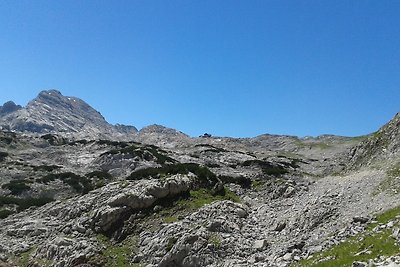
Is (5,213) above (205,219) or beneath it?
beneath

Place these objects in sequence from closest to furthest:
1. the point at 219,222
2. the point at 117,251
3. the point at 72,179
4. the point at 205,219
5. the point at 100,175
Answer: the point at 219,222, the point at 117,251, the point at 205,219, the point at 72,179, the point at 100,175

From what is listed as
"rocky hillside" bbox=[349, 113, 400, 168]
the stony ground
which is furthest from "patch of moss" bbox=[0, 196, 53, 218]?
"rocky hillside" bbox=[349, 113, 400, 168]

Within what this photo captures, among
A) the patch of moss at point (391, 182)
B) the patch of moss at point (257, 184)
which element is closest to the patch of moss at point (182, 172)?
the patch of moss at point (257, 184)

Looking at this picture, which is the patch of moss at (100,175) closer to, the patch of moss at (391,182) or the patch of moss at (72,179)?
the patch of moss at (72,179)

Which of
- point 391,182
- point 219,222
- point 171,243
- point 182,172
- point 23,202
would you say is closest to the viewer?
point 391,182

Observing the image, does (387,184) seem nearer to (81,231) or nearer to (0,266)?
(81,231)

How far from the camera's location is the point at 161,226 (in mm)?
35312

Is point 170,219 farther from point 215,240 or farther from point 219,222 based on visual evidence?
point 215,240

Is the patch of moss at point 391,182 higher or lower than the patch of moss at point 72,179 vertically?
lower

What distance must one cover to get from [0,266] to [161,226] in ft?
44.5

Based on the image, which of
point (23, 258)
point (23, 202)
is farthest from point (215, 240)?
point (23, 202)

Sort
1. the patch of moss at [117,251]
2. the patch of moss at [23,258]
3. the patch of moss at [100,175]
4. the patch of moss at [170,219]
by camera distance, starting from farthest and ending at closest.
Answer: the patch of moss at [100,175] < the patch of moss at [170,219] < the patch of moss at [23,258] < the patch of moss at [117,251]

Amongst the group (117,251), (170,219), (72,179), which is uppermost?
(72,179)

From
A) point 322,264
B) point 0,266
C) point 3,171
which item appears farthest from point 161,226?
point 3,171
